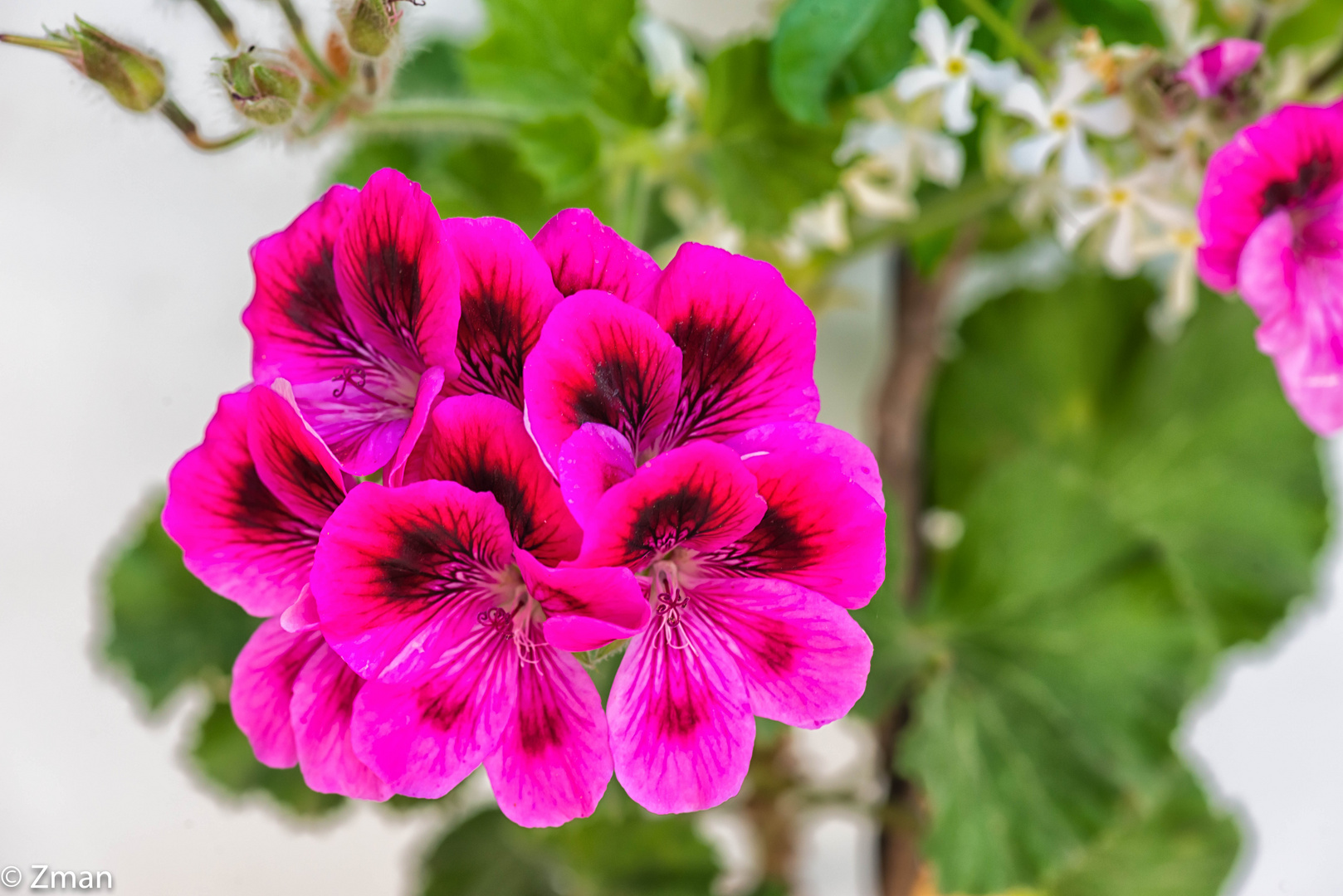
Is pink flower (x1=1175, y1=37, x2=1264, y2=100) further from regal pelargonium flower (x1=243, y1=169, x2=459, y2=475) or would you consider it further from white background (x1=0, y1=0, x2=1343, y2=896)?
white background (x1=0, y1=0, x2=1343, y2=896)

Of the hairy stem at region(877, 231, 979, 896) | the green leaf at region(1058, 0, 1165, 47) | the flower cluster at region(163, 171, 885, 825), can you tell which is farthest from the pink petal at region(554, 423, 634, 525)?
the hairy stem at region(877, 231, 979, 896)

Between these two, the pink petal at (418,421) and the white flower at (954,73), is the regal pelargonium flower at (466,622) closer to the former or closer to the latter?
the pink petal at (418,421)

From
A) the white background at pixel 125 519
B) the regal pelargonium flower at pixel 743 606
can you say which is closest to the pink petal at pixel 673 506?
the regal pelargonium flower at pixel 743 606

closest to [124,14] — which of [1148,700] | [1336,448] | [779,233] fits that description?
[779,233]

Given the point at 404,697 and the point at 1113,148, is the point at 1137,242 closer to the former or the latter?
the point at 1113,148

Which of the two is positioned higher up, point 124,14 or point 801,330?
point 124,14

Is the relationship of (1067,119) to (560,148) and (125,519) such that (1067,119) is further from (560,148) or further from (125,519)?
(125,519)
